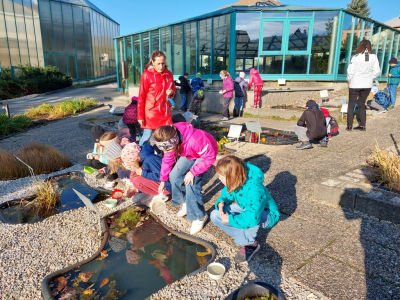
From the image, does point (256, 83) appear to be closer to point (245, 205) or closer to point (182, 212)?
point (182, 212)

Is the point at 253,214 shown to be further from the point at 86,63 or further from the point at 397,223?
the point at 86,63

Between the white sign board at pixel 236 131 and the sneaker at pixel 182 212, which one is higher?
the white sign board at pixel 236 131

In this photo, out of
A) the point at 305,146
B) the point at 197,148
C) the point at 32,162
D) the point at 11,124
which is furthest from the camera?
the point at 11,124

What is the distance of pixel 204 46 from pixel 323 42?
18.1 feet

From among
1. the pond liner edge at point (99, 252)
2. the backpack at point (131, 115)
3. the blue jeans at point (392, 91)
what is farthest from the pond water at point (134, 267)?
the blue jeans at point (392, 91)

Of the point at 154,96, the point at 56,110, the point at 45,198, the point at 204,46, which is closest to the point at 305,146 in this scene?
the point at 154,96

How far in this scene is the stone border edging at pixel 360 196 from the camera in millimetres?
3107

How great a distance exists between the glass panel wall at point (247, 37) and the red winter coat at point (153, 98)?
964 centimetres

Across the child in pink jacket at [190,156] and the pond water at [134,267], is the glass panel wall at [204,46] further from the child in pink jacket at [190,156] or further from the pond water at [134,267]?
the pond water at [134,267]

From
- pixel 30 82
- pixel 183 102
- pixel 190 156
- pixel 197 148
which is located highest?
pixel 30 82

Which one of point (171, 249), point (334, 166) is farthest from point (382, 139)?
point (171, 249)

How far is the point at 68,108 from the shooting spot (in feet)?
39.7

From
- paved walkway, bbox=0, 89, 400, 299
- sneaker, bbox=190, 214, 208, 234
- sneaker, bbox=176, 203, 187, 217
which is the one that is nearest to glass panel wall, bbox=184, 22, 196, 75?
paved walkway, bbox=0, 89, 400, 299

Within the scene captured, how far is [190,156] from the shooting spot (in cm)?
322
